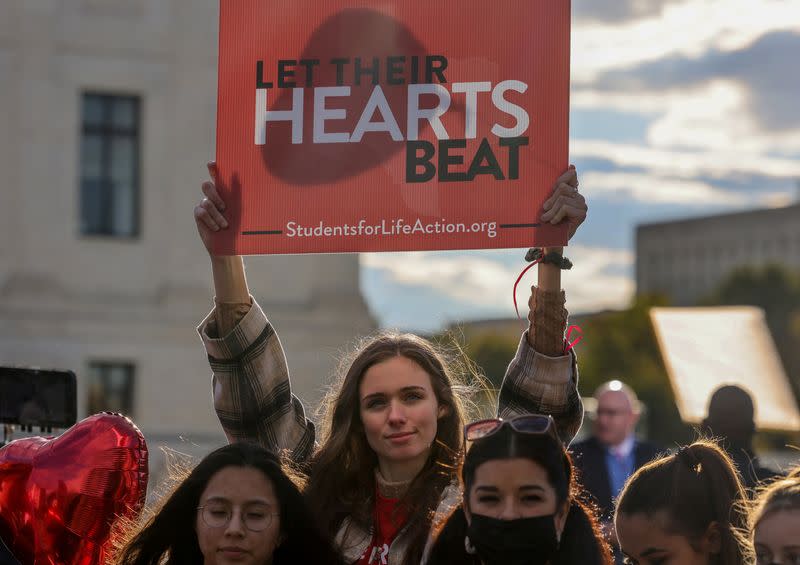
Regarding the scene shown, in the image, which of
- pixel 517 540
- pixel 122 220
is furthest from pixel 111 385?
pixel 517 540

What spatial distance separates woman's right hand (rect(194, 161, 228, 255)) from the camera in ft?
14.0

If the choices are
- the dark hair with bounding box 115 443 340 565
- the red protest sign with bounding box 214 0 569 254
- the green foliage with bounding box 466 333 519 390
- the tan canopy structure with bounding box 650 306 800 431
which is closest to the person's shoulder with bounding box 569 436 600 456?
the tan canopy structure with bounding box 650 306 800 431

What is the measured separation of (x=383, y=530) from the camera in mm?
4141

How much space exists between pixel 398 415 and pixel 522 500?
75cm

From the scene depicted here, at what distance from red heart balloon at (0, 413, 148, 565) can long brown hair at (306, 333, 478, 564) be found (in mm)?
538

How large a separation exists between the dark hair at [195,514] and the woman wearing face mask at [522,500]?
479 millimetres

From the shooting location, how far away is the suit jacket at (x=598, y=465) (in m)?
6.95

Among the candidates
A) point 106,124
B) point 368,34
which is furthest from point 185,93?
point 368,34

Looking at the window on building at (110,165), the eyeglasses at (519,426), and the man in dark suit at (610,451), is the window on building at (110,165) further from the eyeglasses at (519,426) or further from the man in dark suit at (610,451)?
the eyeglasses at (519,426)

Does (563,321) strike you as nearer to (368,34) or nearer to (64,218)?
(368,34)

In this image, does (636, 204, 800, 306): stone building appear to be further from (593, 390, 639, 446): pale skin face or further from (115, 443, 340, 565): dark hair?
(115, 443, 340, 565): dark hair

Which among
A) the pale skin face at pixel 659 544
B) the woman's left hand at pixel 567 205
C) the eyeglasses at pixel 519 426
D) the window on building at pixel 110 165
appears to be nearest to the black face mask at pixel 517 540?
the eyeglasses at pixel 519 426

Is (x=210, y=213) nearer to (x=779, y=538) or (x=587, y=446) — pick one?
(x=779, y=538)

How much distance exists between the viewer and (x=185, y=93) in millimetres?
23516
